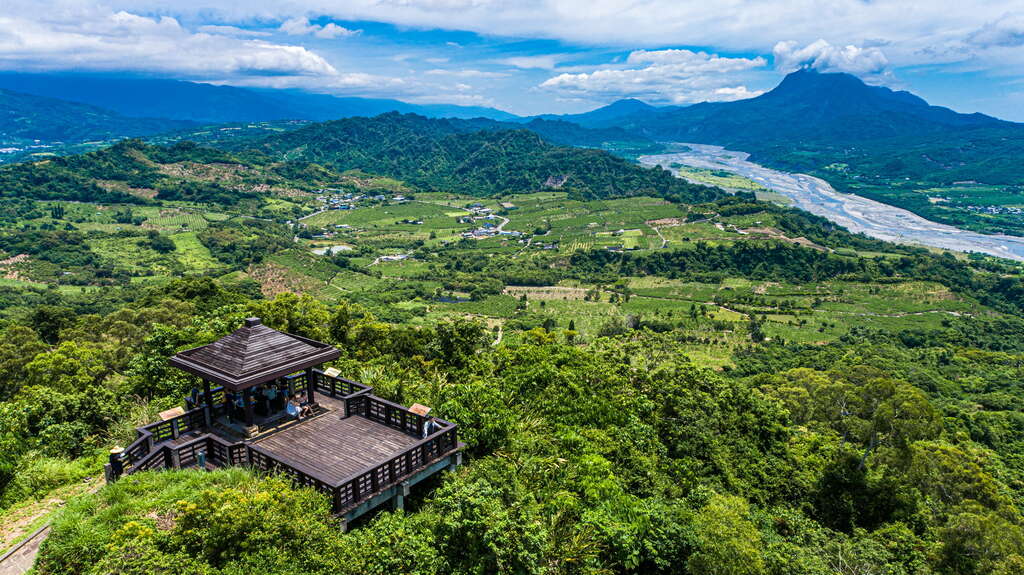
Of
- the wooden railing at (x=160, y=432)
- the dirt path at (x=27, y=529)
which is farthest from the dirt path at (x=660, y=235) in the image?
the dirt path at (x=27, y=529)

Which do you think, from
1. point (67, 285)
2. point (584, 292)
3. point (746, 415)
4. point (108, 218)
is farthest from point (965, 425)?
point (108, 218)

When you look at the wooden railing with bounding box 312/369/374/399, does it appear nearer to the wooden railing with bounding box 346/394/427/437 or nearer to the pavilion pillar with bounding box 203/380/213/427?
the wooden railing with bounding box 346/394/427/437

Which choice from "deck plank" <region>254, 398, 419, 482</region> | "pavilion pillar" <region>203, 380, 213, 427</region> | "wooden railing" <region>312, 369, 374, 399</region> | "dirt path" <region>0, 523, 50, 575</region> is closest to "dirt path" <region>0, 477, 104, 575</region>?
"dirt path" <region>0, 523, 50, 575</region>

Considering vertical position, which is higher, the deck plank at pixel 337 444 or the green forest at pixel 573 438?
the deck plank at pixel 337 444

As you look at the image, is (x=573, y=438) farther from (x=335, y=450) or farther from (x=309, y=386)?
(x=309, y=386)

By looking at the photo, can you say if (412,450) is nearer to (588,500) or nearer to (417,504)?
(417,504)

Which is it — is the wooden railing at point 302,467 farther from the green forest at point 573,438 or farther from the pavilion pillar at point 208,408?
the green forest at point 573,438

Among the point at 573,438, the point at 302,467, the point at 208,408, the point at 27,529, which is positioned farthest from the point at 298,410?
the point at 573,438
